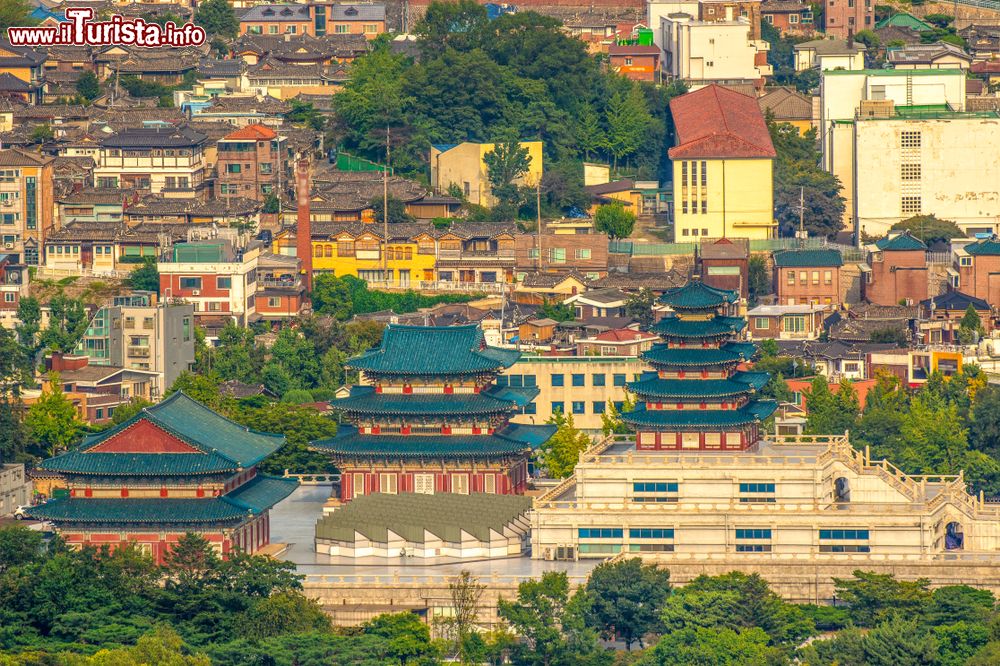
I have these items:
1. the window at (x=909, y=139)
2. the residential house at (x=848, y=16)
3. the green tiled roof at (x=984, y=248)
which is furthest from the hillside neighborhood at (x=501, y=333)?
the residential house at (x=848, y=16)

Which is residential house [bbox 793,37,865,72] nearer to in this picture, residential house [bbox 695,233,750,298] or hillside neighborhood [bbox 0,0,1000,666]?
hillside neighborhood [bbox 0,0,1000,666]

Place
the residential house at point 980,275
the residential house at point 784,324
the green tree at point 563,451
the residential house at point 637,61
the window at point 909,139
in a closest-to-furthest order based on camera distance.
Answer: the green tree at point 563,451, the residential house at point 784,324, the residential house at point 980,275, the window at point 909,139, the residential house at point 637,61

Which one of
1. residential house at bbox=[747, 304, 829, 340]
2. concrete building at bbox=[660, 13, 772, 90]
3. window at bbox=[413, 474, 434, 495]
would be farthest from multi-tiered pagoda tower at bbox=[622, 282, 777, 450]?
concrete building at bbox=[660, 13, 772, 90]

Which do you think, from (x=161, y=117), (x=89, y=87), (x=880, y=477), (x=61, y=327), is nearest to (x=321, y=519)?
(x=880, y=477)

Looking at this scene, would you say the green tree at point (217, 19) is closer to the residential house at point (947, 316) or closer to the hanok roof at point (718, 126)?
the hanok roof at point (718, 126)

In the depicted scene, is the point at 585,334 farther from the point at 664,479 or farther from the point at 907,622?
the point at 907,622

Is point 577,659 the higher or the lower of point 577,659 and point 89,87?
the lower
